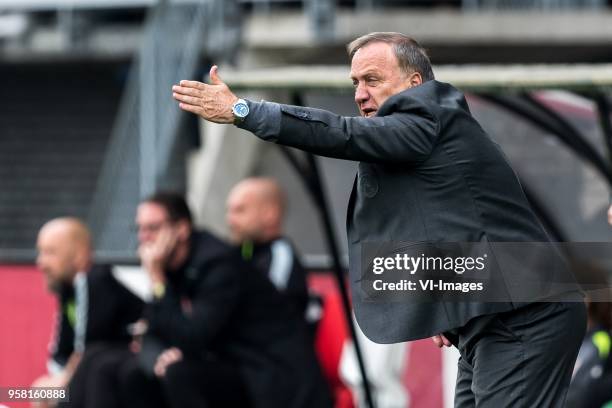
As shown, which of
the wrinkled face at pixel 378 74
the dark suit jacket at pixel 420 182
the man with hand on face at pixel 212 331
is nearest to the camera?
the dark suit jacket at pixel 420 182

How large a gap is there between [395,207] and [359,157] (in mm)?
241

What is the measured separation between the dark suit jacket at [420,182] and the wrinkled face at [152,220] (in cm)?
341

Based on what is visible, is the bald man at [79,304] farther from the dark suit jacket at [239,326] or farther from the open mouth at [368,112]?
the open mouth at [368,112]

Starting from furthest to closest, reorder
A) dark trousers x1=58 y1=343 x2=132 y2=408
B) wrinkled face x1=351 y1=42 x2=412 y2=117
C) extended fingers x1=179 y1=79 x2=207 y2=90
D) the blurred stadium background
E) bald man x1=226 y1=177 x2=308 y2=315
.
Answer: the blurred stadium background → bald man x1=226 y1=177 x2=308 y2=315 → dark trousers x1=58 y1=343 x2=132 y2=408 → wrinkled face x1=351 y1=42 x2=412 y2=117 → extended fingers x1=179 y1=79 x2=207 y2=90

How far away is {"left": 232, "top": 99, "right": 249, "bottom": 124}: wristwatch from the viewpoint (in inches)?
182

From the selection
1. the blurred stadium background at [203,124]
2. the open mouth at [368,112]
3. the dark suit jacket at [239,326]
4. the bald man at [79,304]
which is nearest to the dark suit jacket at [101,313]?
the bald man at [79,304]

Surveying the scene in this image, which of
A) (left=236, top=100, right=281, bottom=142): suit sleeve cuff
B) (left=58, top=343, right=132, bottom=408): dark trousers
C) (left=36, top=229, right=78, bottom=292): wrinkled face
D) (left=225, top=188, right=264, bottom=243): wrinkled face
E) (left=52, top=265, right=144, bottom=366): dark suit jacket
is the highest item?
(left=236, top=100, right=281, bottom=142): suit sleeve cuff

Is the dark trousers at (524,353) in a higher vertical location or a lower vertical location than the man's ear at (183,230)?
higher

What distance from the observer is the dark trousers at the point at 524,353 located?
15.7 feet

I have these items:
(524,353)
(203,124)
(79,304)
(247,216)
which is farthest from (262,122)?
(203,124)

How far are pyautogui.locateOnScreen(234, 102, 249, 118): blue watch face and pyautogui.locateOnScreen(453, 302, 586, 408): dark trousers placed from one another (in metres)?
0.95

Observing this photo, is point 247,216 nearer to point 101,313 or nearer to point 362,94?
point 101,313

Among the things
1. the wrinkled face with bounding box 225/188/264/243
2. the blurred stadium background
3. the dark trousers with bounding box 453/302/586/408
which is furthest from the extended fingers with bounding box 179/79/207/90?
the wrinkled face with bounding box 225/188/264/243

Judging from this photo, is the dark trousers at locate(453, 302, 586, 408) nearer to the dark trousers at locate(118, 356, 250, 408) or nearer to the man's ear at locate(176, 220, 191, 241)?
the dark trousers at locate(118, 356, 250, 408)
